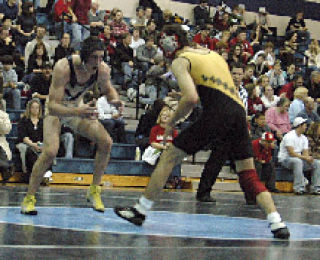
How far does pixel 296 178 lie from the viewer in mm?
14695

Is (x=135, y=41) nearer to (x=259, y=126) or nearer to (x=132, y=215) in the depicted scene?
(x=259, y=126)

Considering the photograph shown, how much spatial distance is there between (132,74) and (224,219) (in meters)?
8.65

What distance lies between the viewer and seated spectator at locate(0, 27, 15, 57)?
48.7 ft

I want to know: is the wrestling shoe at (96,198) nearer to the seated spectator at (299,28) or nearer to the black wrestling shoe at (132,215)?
the black wrestling shoe at (132,215)

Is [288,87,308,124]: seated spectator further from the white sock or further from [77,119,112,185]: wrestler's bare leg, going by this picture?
the white sock

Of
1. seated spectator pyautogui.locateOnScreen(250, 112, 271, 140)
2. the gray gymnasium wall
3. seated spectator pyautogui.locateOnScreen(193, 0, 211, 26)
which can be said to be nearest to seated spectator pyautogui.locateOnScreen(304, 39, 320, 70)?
seated spectator pyautogui.locateOnScreen(193, 0, 211, 26)

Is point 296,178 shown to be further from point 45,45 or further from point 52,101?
point 52,101

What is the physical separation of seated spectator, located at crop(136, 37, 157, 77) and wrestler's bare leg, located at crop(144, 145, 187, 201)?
32.4 ft

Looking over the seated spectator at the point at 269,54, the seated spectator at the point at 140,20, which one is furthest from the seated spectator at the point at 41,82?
the seated spectator at the point at 269,54

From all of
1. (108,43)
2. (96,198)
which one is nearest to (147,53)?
(108,43)

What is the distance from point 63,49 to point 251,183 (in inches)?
351

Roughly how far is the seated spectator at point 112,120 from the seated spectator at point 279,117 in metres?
3.17

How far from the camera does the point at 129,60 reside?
659 inches

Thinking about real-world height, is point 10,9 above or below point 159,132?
above
